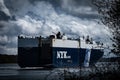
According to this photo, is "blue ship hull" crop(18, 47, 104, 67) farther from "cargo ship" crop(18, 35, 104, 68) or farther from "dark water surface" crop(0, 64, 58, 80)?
"dark water surface" crop(0, 64, 58, 80)

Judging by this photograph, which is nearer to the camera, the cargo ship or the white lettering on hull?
the cargo ship

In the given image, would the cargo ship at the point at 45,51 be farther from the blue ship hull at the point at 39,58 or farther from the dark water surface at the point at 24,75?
the dark water surface at the point at 24,75

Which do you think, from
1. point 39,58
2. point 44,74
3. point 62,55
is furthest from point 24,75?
point 62,55

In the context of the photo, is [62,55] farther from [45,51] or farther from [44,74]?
[44,74]

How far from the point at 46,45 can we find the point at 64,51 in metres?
3.34

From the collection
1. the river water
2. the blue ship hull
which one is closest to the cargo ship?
the blue ship hull

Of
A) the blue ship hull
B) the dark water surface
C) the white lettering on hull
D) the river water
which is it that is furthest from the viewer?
the white lettering on hull

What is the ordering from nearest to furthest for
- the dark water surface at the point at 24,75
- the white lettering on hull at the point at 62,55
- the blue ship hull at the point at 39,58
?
the dark water surface at the point at 24,75 < the blue ship hull at the point at 39,58 < the white lettering on hull at the point at 62,55

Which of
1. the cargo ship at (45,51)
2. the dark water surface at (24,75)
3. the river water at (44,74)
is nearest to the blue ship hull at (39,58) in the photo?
the cargo ship at (45,51)

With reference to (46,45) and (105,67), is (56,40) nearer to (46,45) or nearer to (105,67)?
(46,45)

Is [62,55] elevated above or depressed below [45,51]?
below

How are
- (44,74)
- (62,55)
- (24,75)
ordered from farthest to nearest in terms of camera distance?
(62,55)
(44,74)
(24,75)

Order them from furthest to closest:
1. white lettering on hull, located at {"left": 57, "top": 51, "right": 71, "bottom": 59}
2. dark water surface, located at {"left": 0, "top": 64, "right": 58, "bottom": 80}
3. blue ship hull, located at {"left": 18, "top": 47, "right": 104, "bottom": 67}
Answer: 1. white lettering on hull, located at {"left": 57, "top": 51, "right": 71, "bottom": 59}
2. blue ship hull, located at {"left": 18, "top": 47, "right": 104, "bottom": 67}
3. dark water surface, located at {"left": 0, "top": 64, "right": 58, "bottom": 80}

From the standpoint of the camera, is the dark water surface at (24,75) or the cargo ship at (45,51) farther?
the cargo ship at (45,51)
